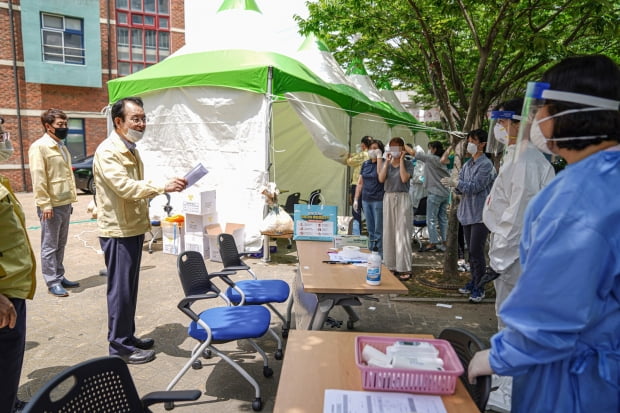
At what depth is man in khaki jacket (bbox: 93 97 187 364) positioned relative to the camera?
135 inches

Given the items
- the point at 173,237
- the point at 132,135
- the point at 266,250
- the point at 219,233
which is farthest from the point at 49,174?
the point at 266,250

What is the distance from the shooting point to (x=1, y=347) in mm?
2094

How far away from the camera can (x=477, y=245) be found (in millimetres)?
5137

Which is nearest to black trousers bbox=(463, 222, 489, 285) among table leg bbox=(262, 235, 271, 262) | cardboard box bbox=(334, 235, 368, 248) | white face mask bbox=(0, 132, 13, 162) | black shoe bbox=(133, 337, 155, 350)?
cardboard box bbox=(334, 235, 368, 248)

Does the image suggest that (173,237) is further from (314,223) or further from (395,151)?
(395,151)

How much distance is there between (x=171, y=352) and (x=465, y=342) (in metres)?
2.79

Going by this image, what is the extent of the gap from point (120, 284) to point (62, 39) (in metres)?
17.0

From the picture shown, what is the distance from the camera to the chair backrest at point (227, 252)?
4.23 meters

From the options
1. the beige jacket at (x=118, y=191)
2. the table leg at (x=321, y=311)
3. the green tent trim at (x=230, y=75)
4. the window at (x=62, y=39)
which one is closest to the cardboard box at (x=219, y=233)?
the green tent trim at (x=230, y=75)

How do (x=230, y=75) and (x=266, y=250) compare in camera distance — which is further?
(x=266, y=250)

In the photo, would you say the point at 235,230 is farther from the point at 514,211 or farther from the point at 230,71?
the point at 514,211

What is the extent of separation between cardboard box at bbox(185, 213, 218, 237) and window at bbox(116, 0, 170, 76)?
14.5 m

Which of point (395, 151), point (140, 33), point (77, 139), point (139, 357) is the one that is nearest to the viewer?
point (139, 357)

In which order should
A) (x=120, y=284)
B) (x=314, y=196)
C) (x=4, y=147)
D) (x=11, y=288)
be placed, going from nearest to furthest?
(x=11, y=288)
(x=4, y=147)
(x=120, y=284)
(x=314, y=196)
